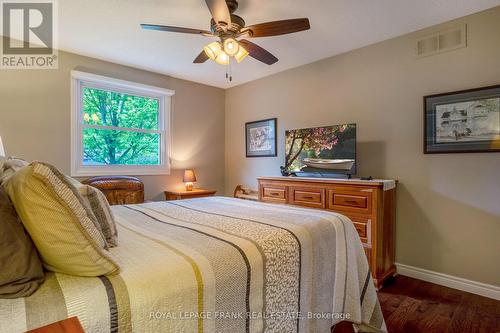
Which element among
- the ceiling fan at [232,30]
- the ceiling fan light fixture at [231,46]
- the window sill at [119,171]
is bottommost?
the window sill at [119,171]

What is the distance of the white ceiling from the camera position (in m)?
2.23

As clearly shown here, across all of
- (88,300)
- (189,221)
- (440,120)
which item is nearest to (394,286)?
(440,120)

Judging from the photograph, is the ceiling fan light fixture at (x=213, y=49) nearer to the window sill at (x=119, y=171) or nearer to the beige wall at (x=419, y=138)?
the beige wall at (x=419, y=138)

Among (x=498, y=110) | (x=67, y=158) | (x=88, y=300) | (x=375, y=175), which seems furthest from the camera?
(x=67, y=158)

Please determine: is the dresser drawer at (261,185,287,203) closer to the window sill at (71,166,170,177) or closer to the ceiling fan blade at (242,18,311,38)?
the window sill at (71,166,170,177)

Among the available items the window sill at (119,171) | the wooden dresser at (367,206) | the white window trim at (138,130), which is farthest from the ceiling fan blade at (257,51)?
the window sill at (119,171)

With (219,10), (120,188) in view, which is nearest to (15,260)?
(219,10)

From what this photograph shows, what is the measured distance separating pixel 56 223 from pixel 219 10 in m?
1.62

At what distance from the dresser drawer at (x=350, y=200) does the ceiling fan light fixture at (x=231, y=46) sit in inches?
65.8

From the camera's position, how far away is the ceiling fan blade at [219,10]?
5.62 feet

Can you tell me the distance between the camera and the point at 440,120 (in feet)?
8.21

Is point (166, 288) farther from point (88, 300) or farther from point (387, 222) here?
point (387, 222)

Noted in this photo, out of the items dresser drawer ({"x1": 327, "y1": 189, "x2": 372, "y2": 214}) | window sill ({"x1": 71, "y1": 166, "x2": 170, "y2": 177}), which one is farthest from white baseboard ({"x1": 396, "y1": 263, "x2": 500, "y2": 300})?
window sill ({"x1": 71, "y1": 166, "x2": 170, "y2": 177})

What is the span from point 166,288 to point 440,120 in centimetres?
281
